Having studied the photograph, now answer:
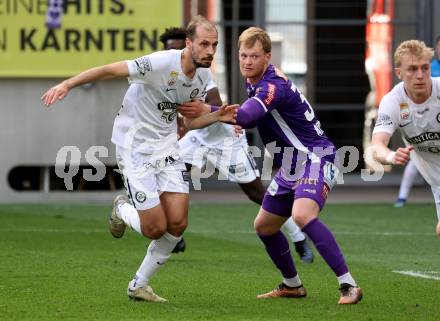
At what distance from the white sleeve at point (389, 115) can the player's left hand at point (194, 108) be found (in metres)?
1.25

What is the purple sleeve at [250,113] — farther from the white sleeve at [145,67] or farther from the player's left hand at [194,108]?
the white sleeve at [145,67]

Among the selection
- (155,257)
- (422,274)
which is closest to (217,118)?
(155,257)

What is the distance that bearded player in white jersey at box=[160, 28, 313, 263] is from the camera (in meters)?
12.3

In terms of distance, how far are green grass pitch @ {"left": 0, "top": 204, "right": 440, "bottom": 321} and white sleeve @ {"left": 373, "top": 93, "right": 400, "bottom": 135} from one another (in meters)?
1.29

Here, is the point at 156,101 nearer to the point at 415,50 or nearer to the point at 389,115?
the point at 389,115

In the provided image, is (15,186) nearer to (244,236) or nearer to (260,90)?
(244,236)

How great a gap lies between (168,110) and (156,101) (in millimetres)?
120

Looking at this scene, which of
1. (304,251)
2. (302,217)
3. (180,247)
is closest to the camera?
(302,217)

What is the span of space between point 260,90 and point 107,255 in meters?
3.70

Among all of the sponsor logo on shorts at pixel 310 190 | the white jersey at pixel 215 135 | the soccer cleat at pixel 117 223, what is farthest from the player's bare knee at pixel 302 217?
the white jersey at pixel 215 135

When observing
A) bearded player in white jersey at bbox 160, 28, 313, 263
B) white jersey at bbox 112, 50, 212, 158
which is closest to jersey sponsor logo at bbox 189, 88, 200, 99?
white jersey at bbox 112, 50, 212, 158

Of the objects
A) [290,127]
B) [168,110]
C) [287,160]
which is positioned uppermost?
[168,110]

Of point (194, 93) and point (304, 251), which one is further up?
point (194, 93)

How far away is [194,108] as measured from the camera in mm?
8992
